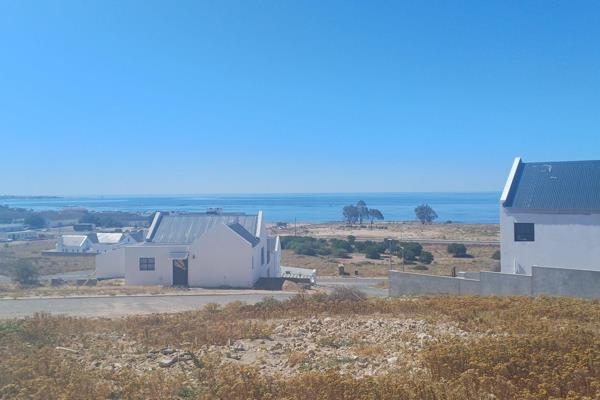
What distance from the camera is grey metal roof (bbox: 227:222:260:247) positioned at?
34716mm

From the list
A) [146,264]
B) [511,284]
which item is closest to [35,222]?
[146,264]

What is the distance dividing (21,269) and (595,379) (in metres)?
39.1

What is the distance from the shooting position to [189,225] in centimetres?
3919

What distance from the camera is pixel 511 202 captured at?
2519 cm

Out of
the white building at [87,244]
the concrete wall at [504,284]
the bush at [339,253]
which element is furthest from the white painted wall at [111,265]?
the bush at [339,253]

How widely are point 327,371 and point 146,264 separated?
96.4 ft

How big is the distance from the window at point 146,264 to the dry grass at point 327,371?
843 inches

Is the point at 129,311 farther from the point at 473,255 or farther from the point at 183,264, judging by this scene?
the point at 473,255

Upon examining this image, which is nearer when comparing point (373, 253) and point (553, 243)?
point (553, 243)

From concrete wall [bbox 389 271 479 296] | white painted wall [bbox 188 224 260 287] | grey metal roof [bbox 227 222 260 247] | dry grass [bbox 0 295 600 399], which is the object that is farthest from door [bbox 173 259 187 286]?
dry grass [bbox 0 295 600 399]

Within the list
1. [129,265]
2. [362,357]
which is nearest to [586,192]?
[362,357]

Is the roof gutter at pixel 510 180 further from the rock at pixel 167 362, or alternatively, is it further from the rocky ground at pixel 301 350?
the rock at pixel 167 362

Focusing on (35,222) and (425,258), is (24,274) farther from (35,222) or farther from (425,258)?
(35,222)

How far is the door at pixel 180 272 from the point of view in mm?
34375
